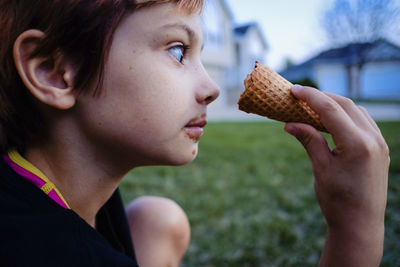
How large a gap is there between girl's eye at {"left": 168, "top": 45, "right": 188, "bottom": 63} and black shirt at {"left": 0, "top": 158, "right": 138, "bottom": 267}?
2.01 feet

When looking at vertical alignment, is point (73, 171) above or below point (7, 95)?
below

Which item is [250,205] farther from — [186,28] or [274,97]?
[186,28]

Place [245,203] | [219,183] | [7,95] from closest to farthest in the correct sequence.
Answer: [7,95], [245,203], [219,183]

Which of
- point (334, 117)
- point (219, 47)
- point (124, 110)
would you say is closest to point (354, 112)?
point (334, 117)

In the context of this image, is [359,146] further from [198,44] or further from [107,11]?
[107,11]

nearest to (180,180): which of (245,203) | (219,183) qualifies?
(219,183)

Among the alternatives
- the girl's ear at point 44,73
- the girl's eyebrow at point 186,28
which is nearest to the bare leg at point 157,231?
the girl's ear at point 44,73

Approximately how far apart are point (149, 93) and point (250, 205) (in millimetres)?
1898

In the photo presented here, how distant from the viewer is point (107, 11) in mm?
996

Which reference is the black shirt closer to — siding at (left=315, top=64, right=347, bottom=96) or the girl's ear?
the girl's ear

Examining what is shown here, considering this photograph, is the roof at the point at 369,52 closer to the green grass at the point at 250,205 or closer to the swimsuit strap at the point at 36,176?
the green grass at the point at 250,205

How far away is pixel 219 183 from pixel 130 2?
248cm

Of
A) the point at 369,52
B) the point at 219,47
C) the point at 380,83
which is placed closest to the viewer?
the point at 369,52

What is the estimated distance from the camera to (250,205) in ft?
8.72
